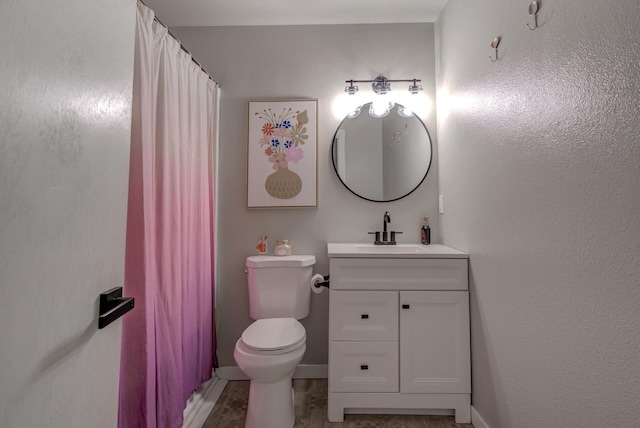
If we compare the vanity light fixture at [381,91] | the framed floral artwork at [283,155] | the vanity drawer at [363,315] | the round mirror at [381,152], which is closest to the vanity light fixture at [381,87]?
the vanity light fixture at [381,91]

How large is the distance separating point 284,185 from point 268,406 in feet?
4.38

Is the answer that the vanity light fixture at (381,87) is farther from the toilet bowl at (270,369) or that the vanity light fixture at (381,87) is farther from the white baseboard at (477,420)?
the white baseboard at (477,420)

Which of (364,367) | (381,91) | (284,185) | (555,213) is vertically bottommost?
(364,367)

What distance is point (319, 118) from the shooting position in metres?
2.04

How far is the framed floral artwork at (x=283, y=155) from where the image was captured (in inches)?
78.7

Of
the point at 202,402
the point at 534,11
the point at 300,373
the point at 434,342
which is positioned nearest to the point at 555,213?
the point at 534,11

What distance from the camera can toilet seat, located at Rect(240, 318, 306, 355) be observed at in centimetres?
133

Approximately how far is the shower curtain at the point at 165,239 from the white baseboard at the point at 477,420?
4.89ft

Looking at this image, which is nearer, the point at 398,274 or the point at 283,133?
the point at 398,274

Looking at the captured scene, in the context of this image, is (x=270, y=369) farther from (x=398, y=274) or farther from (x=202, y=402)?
(x=398, y=274)

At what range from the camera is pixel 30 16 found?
476 millimetres

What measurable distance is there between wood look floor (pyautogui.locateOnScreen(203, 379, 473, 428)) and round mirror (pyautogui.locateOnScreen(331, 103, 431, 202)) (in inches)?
52.6

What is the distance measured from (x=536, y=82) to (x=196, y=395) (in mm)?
2277

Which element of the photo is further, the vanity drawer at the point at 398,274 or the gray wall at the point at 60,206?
the vanity drawer at the point at 398,274
